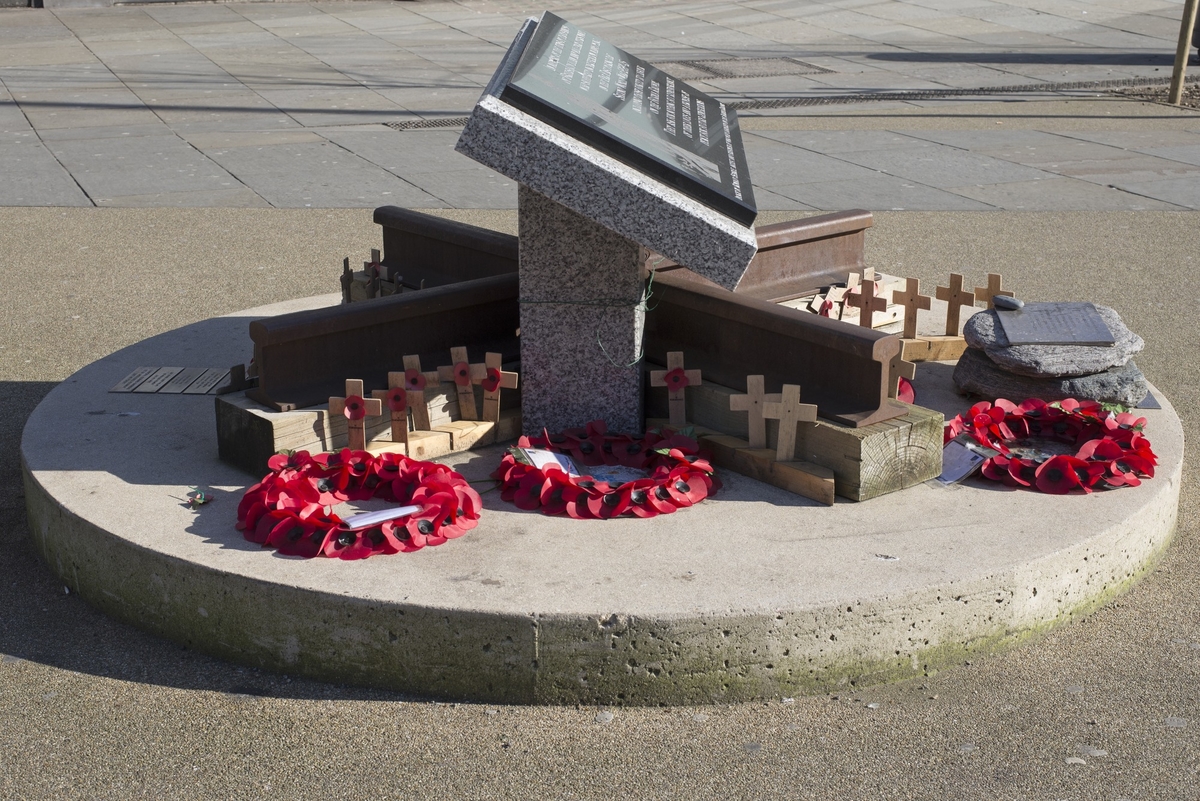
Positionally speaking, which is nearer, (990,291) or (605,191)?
(605,191)

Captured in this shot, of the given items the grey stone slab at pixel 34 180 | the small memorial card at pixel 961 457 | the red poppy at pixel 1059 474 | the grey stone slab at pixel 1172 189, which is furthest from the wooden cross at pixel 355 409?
the grey stone slab at pixel 1172 189


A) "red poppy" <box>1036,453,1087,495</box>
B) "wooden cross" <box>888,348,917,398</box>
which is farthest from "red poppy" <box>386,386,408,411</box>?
"red poppy" <box>1036,453,1087,495</box>

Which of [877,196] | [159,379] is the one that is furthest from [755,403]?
[877,196]

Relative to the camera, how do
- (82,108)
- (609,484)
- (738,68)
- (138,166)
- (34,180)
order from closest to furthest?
(609,484)
(34,180)
(138,166)
(82,108)
(738,68)

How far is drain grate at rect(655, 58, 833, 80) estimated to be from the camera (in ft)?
53.5

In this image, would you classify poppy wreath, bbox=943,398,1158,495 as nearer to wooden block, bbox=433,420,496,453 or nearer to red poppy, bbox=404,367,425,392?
wooden block, bbox=433,420,496,453

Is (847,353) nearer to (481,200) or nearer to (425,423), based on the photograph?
(425,423)

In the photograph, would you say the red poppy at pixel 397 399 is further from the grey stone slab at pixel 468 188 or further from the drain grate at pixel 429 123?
the drain grate at pixel 429 123

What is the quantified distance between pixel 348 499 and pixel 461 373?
2.26 ft

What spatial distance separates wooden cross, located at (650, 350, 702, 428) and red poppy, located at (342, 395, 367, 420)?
3.39 ft

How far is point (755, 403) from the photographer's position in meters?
4.46

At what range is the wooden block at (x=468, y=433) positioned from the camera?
15.3 feet

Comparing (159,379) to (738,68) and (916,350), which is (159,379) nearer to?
(916,350)

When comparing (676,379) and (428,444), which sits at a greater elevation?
(676,379)
